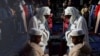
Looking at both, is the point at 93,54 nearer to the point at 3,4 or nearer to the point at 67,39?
the point at 67,39

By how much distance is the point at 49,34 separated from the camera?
2436 mm

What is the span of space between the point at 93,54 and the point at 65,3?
0.35 m

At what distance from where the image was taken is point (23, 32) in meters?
2.46

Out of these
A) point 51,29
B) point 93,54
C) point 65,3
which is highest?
point 65,3

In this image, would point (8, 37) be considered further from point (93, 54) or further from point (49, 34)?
point (93, 54)

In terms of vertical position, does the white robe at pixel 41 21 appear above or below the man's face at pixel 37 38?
above

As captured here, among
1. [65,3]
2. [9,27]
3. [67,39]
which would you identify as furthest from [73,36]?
[9,27]

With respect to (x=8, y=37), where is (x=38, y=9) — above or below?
above

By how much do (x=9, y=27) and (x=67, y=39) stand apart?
351mm

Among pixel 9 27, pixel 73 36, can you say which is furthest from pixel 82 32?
A: pixel 9 27

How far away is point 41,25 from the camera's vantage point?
244 cm

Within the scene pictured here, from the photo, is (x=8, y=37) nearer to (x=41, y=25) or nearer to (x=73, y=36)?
(x=41, y=25)

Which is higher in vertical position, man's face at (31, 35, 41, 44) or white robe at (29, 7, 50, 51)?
white robe at (29, 7, 50, 51)

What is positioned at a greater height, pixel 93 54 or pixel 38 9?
pixel 38 9
